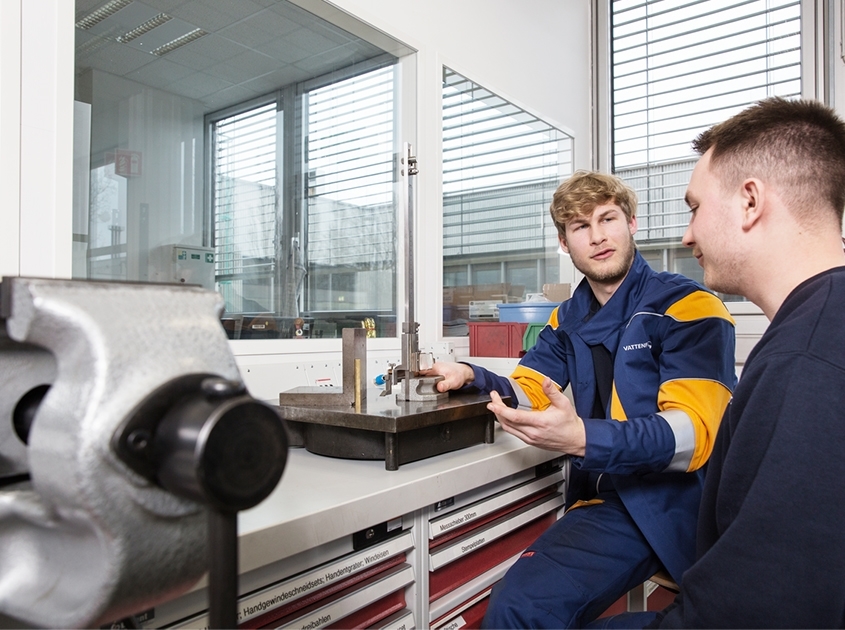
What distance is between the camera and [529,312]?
230 centimetres

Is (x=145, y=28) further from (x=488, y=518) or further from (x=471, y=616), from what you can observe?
(x=471, y=616)

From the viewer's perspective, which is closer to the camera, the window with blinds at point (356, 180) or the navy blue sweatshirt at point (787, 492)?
the navy blue sweatshirt at point (787, 492)

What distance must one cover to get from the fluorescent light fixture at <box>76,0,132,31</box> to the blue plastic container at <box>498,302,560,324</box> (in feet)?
5.16

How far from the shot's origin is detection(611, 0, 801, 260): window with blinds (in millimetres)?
2900

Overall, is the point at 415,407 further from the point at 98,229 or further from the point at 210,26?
the point at 210,26

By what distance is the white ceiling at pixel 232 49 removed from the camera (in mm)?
1813

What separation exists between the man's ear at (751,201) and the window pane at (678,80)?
2.25 meters

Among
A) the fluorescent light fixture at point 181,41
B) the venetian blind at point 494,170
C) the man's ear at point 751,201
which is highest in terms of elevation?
the fluorescent light fixture at point 181,41

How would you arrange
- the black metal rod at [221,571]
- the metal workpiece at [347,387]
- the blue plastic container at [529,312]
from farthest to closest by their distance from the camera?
the blue plastic container at [529,312] → the metal workpiece at [347,387] → the black metal rod at [221,571]

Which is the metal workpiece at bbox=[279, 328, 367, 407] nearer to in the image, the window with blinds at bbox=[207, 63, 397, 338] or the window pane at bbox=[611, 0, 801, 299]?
the window with blinds at bbox=[207, 63, 397, 338]

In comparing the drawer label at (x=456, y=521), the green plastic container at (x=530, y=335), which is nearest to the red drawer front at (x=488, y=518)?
the drawer label at (x=456, y=521)

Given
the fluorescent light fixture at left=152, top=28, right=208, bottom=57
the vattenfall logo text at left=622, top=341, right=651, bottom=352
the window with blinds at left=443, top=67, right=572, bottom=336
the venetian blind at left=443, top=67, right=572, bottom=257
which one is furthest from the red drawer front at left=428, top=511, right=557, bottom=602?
the fluorescent light fixture at left=152, top=28, right=208, bottom=57

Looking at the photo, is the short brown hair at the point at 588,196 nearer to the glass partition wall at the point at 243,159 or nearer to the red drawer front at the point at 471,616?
the glass partition wall at the point at 243,159

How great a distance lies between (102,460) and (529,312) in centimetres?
205
